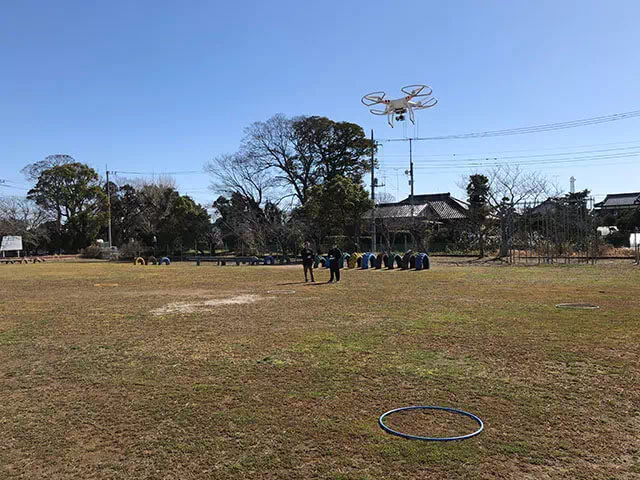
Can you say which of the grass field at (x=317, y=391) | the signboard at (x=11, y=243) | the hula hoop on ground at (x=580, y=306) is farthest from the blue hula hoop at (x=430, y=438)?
the signboard at (x=11, y=243)

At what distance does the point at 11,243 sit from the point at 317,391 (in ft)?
180

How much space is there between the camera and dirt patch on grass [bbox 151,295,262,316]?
1168cm

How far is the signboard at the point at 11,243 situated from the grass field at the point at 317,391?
151 ft

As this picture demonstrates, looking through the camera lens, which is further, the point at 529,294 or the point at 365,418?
the point at 529,294

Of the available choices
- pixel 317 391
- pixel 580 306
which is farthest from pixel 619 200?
pixel 317 391

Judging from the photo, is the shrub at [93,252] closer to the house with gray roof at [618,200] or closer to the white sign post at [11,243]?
the white sign post at [11,243]

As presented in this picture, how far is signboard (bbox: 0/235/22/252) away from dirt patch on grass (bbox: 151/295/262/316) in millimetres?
45770

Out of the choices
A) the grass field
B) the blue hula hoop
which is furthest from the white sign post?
the blue hula hoop

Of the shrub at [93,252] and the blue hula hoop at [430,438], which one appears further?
the shrub at [93,252]

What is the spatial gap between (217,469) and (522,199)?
34.3 metres

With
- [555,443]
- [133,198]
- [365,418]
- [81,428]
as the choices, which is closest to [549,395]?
[555,443]

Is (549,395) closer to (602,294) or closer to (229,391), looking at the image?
(229,391)

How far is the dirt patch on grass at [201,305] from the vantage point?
1168 centimetres

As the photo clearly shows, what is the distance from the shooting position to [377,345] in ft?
24.7
